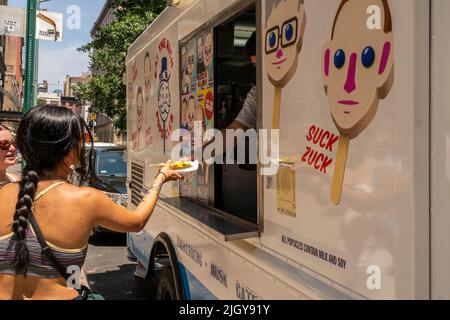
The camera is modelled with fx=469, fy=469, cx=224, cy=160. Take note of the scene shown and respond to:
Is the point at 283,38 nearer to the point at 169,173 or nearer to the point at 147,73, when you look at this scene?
the point at 169,173

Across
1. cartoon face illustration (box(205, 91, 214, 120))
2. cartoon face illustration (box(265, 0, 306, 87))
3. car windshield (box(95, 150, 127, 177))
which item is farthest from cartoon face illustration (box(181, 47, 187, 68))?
car windshield (box(95, 150, 127, 177))

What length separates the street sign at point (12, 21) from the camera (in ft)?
34.4

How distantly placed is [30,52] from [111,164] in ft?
10.9

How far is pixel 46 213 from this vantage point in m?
1.81

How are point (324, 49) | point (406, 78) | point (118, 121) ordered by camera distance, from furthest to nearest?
point (118, 121)
point (324, 49)
point (406, 78)

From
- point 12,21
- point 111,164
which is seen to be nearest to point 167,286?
point 111,164

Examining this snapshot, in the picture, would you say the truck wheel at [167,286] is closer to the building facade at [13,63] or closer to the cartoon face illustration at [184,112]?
the cartoon face illustration at [184,112]

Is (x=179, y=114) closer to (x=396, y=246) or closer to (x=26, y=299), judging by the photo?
(x=26, y=299)

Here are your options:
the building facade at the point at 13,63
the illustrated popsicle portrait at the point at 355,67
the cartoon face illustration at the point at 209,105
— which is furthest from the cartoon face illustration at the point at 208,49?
the building facade at the point at 13,63

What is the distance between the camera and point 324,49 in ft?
5.61

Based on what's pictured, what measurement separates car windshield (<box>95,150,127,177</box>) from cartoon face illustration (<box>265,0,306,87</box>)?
26.5ft

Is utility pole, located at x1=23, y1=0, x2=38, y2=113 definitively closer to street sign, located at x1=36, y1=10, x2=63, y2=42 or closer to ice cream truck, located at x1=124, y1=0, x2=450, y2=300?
street sign, located at x1=36, y1=10, x2=63, y2=42
